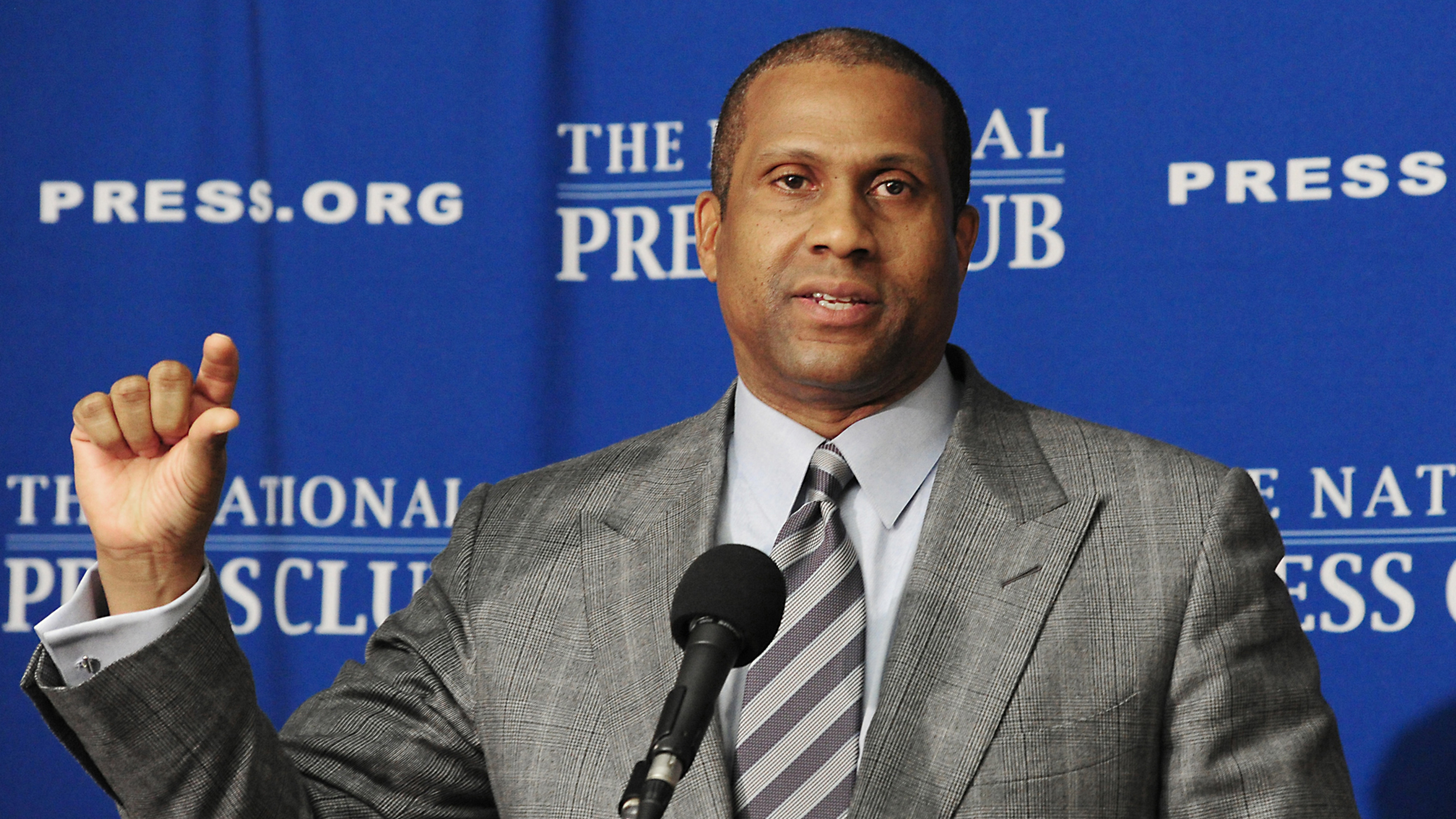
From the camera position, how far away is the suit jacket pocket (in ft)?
4.11

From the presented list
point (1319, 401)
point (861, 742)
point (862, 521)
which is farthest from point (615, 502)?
point (1319, 401)

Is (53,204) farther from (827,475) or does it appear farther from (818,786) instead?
(818,786)

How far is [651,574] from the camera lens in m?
1.40

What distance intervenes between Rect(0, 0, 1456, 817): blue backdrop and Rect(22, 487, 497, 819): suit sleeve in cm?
70

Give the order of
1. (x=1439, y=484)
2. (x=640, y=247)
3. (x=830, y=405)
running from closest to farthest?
1. (x=830, y=405)
2. (x=1439, y=484)
3. (x=640, y=247)

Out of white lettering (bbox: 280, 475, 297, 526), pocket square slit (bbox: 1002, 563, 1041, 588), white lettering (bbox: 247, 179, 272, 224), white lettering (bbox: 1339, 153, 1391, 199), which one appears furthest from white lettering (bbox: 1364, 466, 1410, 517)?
white lettering (bbox: 247, 179, 272, 224)

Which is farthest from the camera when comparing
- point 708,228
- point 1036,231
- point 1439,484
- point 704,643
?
point 1036,231

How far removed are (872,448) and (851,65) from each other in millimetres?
391

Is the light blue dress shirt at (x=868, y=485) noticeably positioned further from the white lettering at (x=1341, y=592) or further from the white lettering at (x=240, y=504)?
the white lettering at (x=240, y=504)

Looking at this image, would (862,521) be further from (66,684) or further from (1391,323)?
(1391,323)

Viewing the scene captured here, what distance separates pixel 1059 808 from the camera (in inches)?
49.4

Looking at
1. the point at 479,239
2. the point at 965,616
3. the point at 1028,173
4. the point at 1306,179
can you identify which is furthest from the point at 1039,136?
the point at 965,616

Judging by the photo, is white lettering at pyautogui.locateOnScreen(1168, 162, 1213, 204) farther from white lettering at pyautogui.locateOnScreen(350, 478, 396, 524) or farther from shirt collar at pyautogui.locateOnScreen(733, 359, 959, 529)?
white lettering at pyautogui.locateOnScreen(350, 478, 396, 524)

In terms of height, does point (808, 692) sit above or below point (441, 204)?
below
